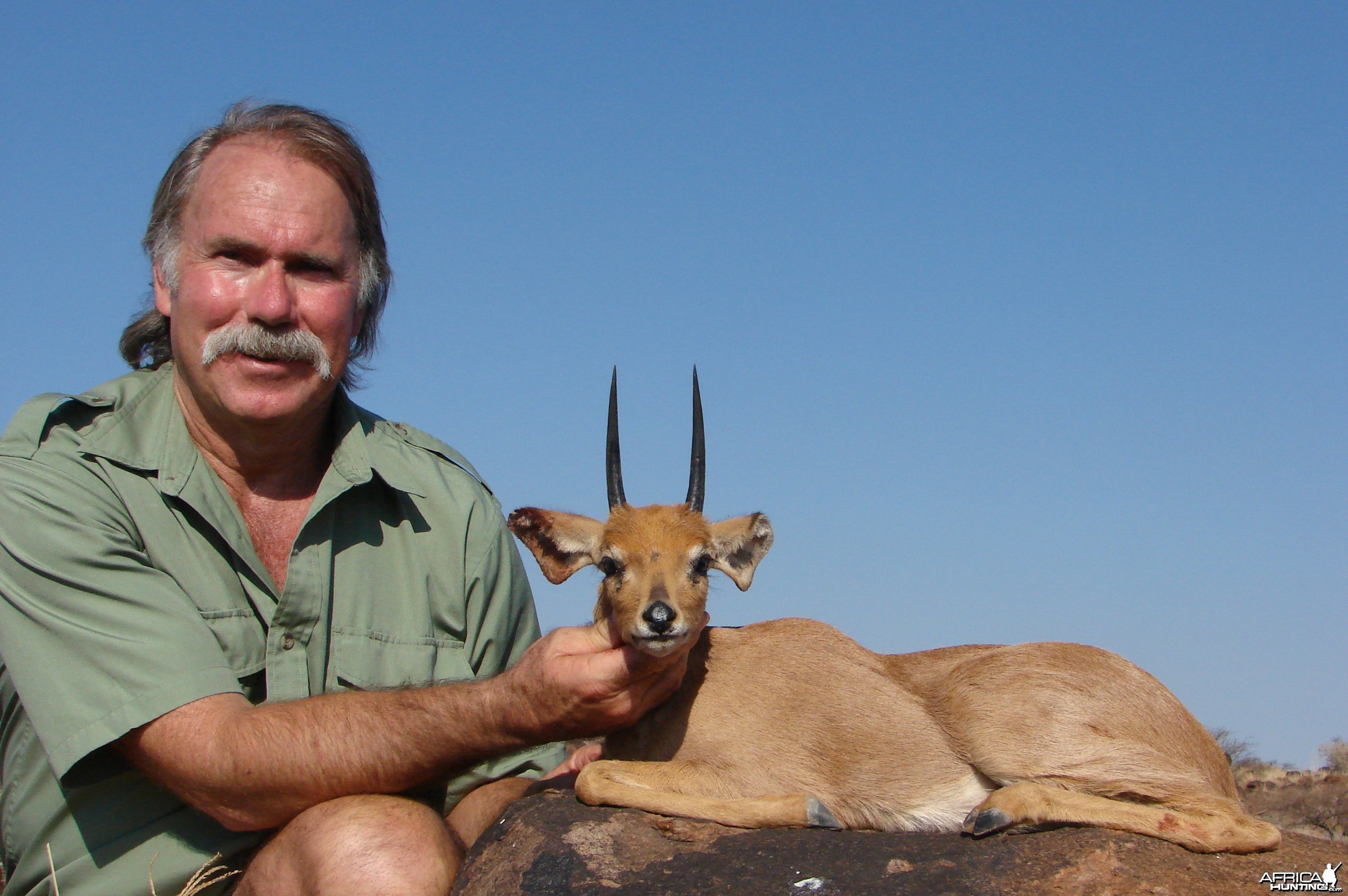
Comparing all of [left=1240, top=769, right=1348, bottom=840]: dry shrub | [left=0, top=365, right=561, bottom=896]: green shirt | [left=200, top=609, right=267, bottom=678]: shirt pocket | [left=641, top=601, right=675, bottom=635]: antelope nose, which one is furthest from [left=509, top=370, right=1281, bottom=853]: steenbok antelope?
[left=1240, top=769, right=1348, bottom=840]: dry shrub

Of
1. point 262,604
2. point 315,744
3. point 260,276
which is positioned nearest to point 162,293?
point 260,276

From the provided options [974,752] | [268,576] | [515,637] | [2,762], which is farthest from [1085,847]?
[2,762]

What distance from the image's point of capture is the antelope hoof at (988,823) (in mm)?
5133

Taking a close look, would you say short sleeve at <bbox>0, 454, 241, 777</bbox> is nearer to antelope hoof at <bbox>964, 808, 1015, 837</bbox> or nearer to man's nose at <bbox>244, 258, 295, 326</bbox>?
man's nose at <bbox>244, 258, 295, 326</bbox>

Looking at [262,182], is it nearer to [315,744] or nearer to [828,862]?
[315,744]

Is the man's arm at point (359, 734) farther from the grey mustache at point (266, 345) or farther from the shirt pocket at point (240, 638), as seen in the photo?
the grey mustache at point (266, 345)

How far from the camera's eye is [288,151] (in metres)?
6.56

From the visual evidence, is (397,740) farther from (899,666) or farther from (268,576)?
(899,666)

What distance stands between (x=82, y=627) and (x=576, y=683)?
2.14 metres

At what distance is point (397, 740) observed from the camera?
5102 mm

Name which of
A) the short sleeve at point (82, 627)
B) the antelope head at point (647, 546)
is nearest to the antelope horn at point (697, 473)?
the antelope head at point (647, 546)

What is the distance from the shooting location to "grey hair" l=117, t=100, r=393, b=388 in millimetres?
6621

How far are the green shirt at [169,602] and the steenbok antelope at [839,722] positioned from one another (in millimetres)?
608

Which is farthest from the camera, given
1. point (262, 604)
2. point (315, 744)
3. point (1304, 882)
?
point (262, 604)
